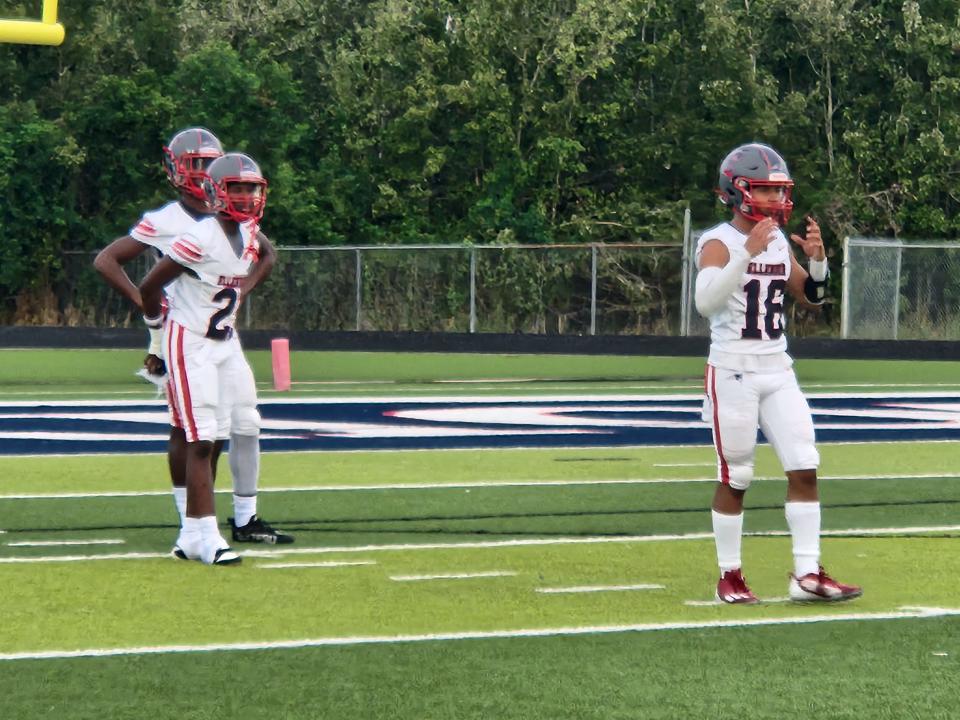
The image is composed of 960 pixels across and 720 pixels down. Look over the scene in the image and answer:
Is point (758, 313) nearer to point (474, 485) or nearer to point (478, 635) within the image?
point (478, 635)

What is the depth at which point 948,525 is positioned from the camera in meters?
9.35

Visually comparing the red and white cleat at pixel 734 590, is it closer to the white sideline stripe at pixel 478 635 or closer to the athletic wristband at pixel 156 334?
the white sideline stripe at pixel 478 635

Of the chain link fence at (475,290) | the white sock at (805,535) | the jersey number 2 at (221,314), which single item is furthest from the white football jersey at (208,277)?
the chain link fence at (475,290)

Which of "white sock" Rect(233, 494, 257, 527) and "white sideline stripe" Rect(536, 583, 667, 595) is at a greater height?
"white sock" Rect(233, 494, 257, 527)

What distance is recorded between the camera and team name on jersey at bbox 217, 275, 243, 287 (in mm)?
8316

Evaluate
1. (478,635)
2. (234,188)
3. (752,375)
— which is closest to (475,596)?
(478,635)

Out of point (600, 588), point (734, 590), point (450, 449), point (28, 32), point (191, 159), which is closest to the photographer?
point (734, 590)

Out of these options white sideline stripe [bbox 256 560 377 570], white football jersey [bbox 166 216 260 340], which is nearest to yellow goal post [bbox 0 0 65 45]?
white football jersey [bbox 166 216 260 340]

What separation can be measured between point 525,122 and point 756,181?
28580 millimetres

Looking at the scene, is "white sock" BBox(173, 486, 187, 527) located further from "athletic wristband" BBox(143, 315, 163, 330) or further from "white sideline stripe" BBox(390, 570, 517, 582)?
"white sideline stripe" BBox(390, 570, 517, 582)

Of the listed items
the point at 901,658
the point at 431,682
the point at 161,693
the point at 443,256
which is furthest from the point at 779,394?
the point at 443,256

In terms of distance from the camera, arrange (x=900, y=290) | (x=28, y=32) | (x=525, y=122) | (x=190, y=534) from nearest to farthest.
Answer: (x=190, y=534), (x=28, y=32), (x=900, y=290), (x=525, y=122)

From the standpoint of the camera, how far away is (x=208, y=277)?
325 inches

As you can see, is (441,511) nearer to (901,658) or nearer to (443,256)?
(901,658)
